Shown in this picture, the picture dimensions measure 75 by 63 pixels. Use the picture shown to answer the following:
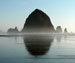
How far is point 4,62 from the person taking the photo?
57.8 ft

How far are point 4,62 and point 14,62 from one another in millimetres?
946

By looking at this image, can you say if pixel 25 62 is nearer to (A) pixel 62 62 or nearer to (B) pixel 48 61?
(B) pixel 48 61

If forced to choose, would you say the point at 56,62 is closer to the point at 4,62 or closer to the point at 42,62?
the point at 42,62

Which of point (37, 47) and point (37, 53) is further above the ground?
point (37, 53)

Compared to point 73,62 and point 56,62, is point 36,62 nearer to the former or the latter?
point 56,62

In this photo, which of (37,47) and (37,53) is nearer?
(37,53)

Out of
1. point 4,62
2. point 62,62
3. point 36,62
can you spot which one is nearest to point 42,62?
point 36,62

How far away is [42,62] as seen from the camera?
17.9 metres

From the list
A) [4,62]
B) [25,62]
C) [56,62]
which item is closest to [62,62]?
[56,62]

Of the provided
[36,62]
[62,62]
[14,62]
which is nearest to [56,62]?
[62,62]

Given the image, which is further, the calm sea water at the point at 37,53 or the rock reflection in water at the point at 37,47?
the rock reflection in water at the point at 37,47

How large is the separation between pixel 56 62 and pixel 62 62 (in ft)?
1.94

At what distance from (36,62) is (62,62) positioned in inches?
100

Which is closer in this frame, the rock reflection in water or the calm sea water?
the calm sea water
